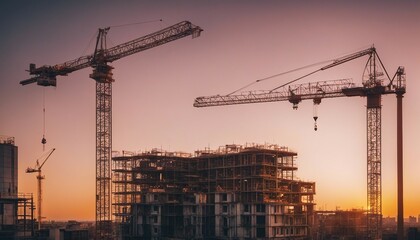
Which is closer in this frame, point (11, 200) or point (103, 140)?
point (11, 200)

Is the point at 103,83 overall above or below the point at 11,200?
above

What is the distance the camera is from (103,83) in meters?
136

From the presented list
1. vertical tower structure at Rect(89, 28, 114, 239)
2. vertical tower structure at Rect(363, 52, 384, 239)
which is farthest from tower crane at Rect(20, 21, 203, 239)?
vertical tower structure at Rect(363, 52, 384, 239)

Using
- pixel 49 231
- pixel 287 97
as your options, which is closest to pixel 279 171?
pixel 287 97

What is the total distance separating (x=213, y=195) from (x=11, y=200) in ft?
146

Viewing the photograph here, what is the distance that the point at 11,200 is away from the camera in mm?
113562

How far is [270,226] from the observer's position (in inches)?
4906

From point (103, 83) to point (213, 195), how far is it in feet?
117

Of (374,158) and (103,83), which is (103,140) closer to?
(103,83)

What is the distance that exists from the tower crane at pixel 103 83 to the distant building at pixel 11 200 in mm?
16077

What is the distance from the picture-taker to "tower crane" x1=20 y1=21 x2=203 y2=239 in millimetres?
131500

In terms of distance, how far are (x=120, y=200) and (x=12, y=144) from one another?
3466cm

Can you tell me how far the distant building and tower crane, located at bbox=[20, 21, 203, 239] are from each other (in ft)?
52.7

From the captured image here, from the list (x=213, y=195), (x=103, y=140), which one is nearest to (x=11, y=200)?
(x=103, y=140)
